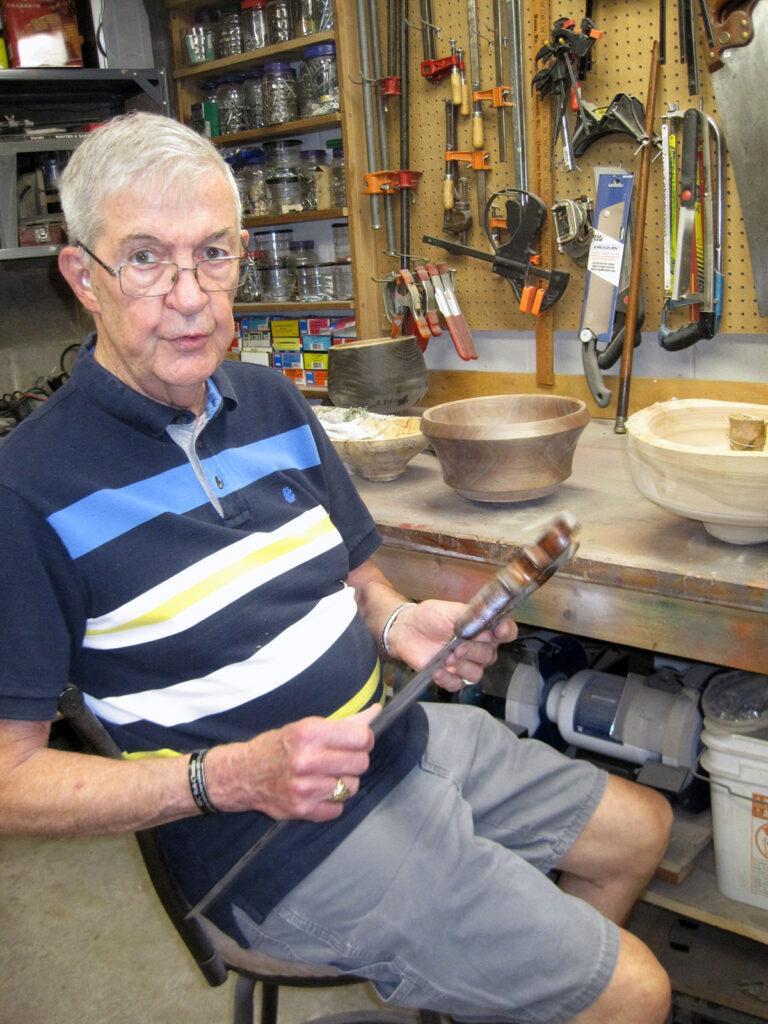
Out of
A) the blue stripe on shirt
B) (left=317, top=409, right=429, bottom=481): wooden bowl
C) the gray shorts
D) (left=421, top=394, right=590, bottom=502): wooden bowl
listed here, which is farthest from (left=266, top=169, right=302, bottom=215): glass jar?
the gray shorts

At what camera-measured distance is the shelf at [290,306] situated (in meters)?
2.70

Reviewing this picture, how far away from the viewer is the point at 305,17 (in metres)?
2.60

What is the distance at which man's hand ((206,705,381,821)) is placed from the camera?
2.95 feet

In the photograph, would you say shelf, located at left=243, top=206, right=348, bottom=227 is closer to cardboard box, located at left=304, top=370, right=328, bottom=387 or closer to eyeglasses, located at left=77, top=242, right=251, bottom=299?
cardboard box, located at left=304, top=370, right=328, bottom=387

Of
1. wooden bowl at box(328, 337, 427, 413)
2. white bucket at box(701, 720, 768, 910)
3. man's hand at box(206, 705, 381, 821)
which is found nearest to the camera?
man's hand at box(206, 705, 381, 821)

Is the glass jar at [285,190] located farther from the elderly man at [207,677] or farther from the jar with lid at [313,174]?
the elderly man at [207,677]

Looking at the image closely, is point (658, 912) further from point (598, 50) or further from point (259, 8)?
point (259, 8)

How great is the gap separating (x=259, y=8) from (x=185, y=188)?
6.68 feet

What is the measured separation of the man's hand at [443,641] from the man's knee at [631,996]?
367 millimetres

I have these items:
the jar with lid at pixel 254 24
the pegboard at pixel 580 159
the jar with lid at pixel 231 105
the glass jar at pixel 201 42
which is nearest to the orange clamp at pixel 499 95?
the pegboard at pixel 580 159

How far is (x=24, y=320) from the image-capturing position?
10.2 feet

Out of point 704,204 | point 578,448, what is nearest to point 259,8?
point 704,204

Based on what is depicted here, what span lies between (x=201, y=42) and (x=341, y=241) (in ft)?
2.75

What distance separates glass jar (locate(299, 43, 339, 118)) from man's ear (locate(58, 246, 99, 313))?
1.72 meters
